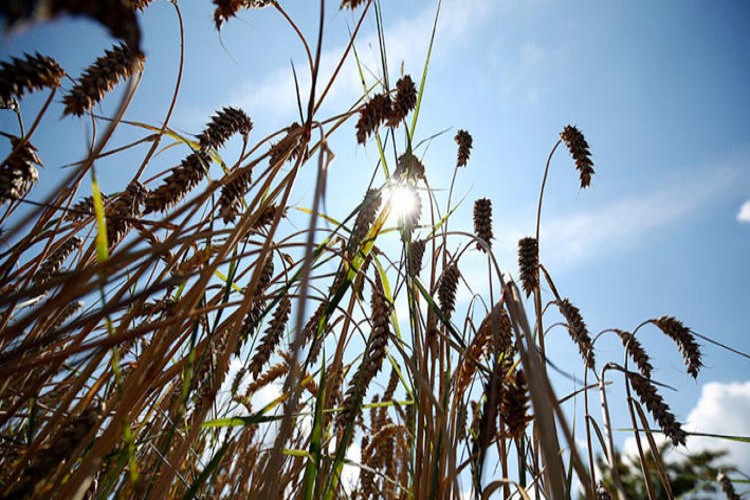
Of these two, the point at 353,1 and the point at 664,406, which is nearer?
the point at 353,1

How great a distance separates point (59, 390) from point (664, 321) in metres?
2.93

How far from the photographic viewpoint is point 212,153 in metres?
1.28

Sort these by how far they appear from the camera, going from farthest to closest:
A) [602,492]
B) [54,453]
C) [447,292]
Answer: [602,492] → [447,292] → [54,453]

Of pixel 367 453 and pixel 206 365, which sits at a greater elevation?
pixel 367 453

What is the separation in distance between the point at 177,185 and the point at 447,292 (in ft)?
3.18

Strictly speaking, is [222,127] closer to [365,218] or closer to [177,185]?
[177,185]

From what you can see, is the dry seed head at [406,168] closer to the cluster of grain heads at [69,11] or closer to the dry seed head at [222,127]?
the dry seed head at [222,127]

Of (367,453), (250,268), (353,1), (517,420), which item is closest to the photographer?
(517,420)

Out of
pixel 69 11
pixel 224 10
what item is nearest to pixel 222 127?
pixel 224 10

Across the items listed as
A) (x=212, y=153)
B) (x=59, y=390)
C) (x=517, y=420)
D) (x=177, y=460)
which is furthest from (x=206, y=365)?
(x=59, y=390)

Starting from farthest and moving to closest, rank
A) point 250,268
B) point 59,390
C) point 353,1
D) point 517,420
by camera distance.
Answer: point 59,390, point 250,268, point 353,1, point 517,420

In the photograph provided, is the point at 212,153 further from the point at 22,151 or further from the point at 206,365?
the point at 206,365

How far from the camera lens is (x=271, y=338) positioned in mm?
1469

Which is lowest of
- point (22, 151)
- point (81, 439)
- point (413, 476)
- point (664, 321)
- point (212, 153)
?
point (81, 439)
